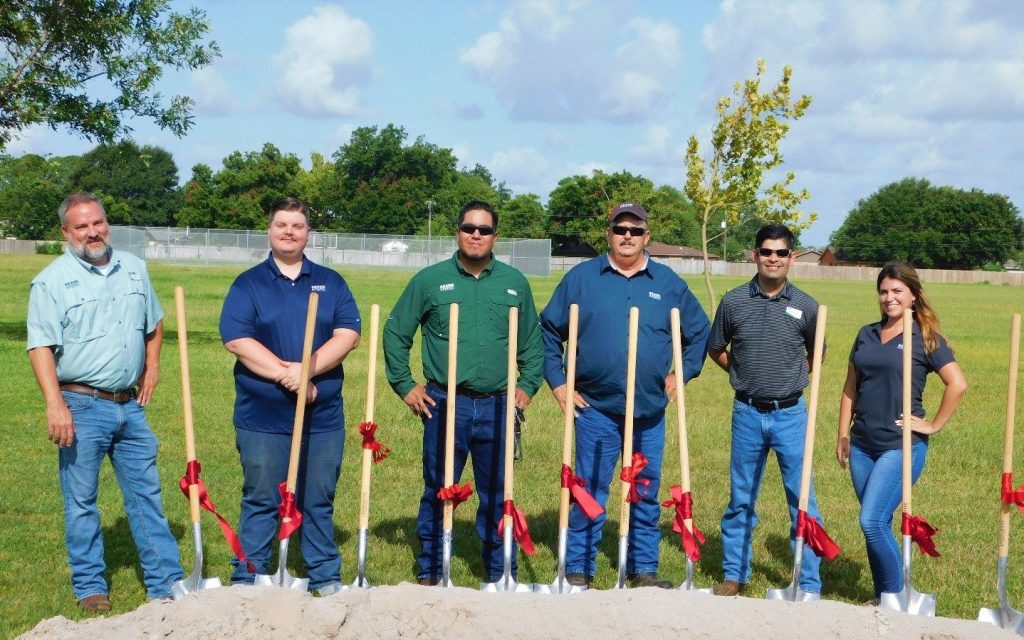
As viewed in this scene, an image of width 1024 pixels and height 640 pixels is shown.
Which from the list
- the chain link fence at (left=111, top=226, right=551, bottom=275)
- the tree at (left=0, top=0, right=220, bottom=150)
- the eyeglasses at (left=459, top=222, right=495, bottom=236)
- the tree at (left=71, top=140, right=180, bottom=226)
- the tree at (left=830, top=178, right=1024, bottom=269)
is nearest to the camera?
the eyeglasses at (left=459, top=222, right=495, bottom=236)

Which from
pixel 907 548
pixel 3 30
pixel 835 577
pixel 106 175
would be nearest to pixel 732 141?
pixel 3 30

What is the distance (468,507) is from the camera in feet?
29.2

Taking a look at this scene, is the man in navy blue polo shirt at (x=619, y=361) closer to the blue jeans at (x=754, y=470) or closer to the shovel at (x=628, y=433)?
the blue jeans at (x=754, y=470)

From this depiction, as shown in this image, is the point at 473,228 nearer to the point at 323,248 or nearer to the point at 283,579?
the point at 283,579

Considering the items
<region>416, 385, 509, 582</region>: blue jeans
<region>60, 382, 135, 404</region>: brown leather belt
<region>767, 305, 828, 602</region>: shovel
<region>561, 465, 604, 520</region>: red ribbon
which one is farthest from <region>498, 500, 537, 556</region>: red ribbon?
<region>60, 382, 135, 404</region>: brown leather belt

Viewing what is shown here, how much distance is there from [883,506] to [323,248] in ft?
196

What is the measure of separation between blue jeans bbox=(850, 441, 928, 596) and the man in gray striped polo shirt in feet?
1.34

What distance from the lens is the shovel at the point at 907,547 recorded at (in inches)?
217

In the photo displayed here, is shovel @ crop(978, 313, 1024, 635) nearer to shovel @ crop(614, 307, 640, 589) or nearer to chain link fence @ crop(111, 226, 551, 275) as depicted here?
shovel @ crop(614, 307, 640, 589)

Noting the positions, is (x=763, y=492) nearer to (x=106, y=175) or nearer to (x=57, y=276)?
(x=57, y=276)

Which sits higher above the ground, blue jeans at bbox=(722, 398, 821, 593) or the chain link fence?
the chain link fence

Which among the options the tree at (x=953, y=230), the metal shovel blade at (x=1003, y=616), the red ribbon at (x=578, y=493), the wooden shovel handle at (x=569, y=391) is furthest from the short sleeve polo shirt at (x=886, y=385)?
the tree at (x=953, y=230)

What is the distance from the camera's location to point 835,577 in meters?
7.35

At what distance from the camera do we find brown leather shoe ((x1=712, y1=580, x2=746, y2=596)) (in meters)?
6.70
